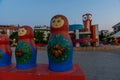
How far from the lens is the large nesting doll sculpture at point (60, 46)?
5016 mm

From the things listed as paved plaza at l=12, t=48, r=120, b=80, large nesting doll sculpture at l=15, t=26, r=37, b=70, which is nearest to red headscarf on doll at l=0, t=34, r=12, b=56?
large nesting doll sculpture at l=15, t=26, r=37, b=70

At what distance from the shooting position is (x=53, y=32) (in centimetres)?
522

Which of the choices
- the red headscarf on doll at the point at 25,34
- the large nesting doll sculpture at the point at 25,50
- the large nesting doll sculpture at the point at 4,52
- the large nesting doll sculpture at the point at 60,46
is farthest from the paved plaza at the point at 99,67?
the large nesting doll sculpture at the point at 4,52

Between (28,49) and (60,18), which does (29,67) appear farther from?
(60,18)

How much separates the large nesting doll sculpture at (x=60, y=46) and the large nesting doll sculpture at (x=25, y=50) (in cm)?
76

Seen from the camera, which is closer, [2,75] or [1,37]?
[2,75]

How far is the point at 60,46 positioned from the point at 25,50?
3.73ft

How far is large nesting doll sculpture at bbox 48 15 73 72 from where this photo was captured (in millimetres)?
5016

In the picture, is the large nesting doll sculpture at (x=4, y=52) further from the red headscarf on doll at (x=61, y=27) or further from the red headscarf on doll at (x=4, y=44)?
the red headscarf on doll at (x=61, y=27)

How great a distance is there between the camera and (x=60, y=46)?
500 cm

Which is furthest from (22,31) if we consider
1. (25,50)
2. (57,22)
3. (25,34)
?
(57,22)

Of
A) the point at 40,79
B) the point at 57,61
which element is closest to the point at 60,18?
the point at 57,61

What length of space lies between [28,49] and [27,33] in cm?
46

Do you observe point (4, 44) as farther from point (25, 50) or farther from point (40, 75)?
point (40, 75)
